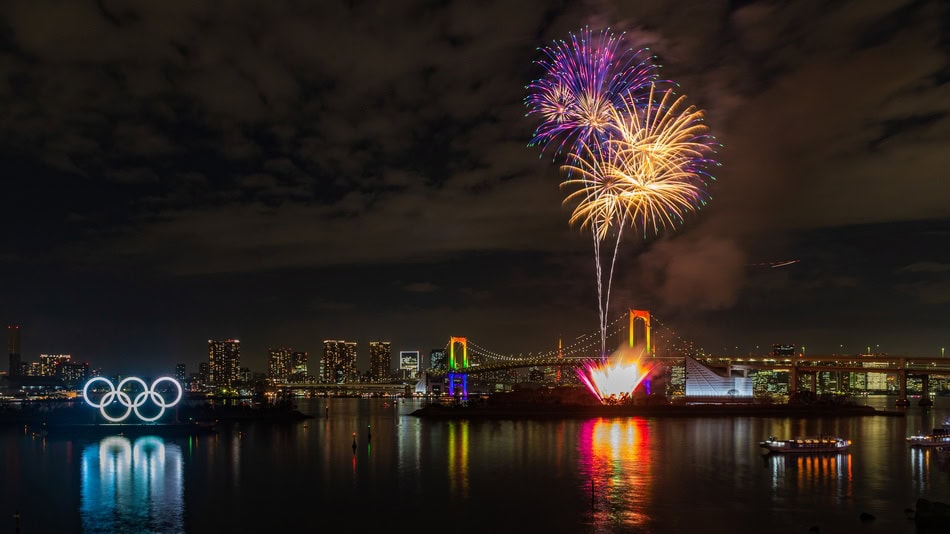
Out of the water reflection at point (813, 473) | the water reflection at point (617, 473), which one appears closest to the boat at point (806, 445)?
the water reflection at point (813, 473)

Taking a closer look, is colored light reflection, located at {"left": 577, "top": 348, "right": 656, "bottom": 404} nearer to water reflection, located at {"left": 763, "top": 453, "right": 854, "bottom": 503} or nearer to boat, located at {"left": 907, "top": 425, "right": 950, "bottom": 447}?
boat, located at {"left": 907, "top": 425, "right": 950, "bottom": 447}

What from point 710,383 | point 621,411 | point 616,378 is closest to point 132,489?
point 621,411

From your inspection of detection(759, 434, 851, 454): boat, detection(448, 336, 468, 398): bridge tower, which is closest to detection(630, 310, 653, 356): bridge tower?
detection(448, 336, 468, 398): bridge tower

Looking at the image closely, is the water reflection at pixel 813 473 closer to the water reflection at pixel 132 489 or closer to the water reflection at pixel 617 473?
the water reflection at pixel 617 473

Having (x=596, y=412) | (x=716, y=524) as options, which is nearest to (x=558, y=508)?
(x=716, y=524)

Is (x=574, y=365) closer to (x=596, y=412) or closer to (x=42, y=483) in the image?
(x=596, y=412)
